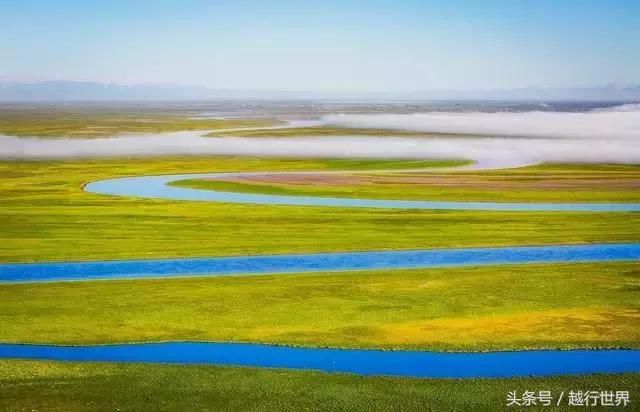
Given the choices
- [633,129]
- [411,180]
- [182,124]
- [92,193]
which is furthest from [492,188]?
[182,124]

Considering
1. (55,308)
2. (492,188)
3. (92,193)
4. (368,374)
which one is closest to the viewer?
(368,374)

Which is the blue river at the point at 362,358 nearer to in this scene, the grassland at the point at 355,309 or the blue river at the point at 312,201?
the grassland at the point at 355,309

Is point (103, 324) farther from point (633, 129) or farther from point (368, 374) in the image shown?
point (633, 129)

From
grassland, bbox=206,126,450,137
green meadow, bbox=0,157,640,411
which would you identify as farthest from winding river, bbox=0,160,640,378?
grassland, bbox=206,126,450,137

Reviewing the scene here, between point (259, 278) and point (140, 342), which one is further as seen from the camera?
point (259, 278)

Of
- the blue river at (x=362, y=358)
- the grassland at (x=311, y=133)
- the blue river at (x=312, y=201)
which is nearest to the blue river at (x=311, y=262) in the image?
the blue river at (x=362, y=358)

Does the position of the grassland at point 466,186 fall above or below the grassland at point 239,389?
above

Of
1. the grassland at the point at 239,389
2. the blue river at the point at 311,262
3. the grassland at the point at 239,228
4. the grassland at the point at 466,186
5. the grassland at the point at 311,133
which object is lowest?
the grassland at the point at 239,389
